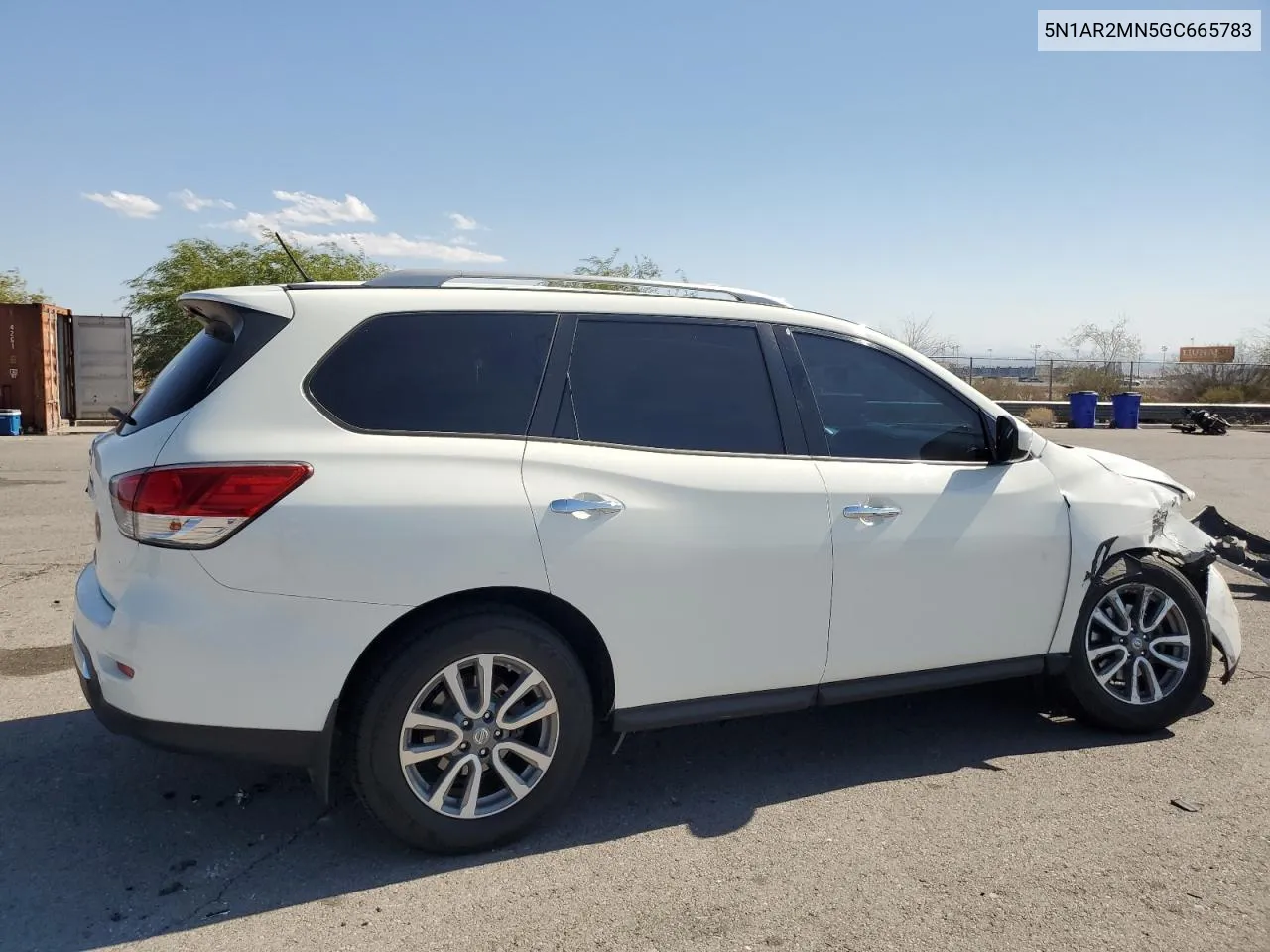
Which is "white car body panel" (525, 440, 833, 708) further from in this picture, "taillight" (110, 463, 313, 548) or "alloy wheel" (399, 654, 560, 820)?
"taillight" (110, 463, 313, 548)

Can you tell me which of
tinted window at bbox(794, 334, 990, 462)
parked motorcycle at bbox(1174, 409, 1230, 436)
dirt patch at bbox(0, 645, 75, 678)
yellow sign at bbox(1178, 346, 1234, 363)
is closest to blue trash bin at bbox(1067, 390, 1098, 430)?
parked motorcycle at bbox(1174, 409, 1230, 436)

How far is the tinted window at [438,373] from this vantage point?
3.25 meters

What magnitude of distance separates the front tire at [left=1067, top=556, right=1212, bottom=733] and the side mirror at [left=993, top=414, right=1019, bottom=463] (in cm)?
75

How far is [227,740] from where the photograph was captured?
305 centimetres

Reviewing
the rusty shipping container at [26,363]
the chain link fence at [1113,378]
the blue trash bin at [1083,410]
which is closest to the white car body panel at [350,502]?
the rusty shipping container at [26,363]

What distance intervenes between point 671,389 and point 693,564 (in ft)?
2.26

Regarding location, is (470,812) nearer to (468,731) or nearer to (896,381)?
(468,731)

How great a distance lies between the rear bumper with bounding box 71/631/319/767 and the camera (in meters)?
3.04

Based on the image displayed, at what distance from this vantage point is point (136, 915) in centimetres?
297

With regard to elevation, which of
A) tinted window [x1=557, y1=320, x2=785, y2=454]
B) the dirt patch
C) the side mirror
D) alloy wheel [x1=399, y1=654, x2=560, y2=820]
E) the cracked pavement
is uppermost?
tinted window [x1=557, y1=320, x2=785, y2=454]

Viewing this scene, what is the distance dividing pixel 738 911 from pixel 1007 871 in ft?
3.14

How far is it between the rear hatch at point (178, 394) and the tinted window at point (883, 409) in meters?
2.05

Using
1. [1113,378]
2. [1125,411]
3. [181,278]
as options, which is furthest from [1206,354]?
[181,278]

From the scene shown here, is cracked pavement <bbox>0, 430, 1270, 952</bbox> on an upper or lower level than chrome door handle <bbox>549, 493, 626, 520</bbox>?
lower
